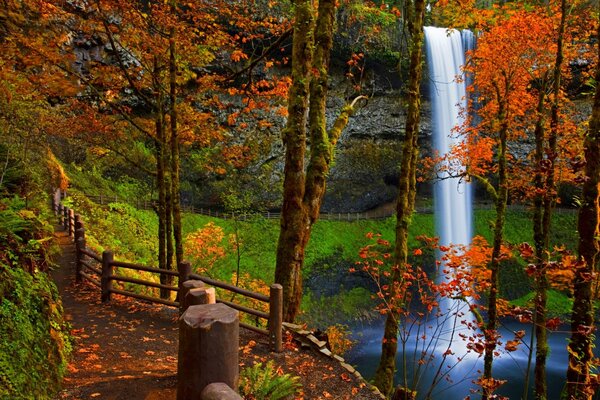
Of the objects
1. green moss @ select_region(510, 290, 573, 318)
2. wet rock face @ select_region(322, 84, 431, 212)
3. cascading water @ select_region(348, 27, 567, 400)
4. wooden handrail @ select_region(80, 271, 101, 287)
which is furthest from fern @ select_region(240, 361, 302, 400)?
wet rock face @ select_region(322, 84, 431, 212)

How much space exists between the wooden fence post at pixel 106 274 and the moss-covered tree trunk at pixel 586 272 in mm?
7766

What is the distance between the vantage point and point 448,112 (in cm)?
2786

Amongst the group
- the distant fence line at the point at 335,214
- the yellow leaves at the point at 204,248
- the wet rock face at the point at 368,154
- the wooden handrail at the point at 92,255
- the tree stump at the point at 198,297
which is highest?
the wet rock face at the point at 368,154

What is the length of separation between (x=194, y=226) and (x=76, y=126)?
13738 millimetres

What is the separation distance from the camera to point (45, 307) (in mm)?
3824

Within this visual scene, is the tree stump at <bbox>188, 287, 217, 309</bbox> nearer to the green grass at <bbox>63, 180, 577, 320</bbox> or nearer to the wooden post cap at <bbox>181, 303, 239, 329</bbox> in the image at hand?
the wooden post cap at <bbox>181, 303, 239, 329</bbox>

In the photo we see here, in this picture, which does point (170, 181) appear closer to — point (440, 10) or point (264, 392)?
point (264, 392)

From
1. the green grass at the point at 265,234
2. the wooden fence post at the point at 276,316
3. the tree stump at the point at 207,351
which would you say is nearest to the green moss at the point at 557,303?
the green grass at the point at 265,234

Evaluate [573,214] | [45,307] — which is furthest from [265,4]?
[573,214]

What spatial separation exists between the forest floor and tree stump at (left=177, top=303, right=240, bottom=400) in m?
2.09

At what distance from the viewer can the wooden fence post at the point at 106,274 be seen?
7801 mm

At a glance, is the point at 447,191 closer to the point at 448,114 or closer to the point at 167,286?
the point at 448,114

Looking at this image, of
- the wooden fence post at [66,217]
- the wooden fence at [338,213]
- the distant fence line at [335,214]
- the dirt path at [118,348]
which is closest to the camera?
the dirt path at [118,348]

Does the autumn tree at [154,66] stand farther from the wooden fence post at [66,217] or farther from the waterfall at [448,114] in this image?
the waterfall at [448,114]
